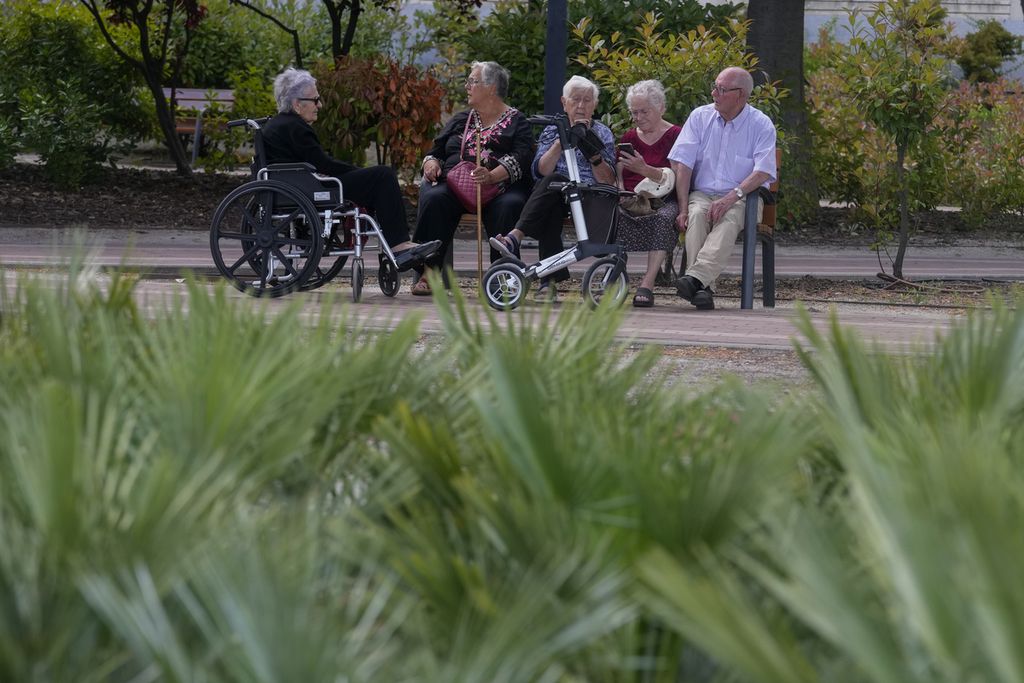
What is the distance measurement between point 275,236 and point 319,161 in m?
0.65

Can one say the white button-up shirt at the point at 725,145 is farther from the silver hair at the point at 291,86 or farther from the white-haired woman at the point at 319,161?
the silver hair at the point at 291,86

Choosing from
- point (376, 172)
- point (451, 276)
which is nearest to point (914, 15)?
point (376, 172)

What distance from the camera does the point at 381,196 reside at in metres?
8.94

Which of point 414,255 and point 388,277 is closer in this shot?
point 414,255

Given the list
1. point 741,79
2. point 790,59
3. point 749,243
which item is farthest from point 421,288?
point 790,59

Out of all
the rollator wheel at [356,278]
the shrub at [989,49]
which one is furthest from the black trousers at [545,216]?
the shrub at [989,49]

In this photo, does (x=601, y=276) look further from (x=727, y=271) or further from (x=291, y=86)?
(x=727, y=271)

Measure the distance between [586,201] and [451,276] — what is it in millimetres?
5894

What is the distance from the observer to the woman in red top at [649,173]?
873cm

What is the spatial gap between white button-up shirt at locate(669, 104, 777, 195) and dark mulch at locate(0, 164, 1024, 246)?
4.73 m

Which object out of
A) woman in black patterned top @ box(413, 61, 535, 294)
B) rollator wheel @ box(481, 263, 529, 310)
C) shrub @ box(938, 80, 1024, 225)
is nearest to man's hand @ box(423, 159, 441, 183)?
woman in black patterned top @ box(413, 61, 535, 294)

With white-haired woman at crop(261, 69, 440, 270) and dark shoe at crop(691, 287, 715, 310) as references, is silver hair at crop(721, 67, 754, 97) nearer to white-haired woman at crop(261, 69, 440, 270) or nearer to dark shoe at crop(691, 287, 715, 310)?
dark shoe at crop(691, 287, 715, 310)

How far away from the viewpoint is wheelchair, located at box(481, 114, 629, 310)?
8.34m

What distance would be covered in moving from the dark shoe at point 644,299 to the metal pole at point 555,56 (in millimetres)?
2386
